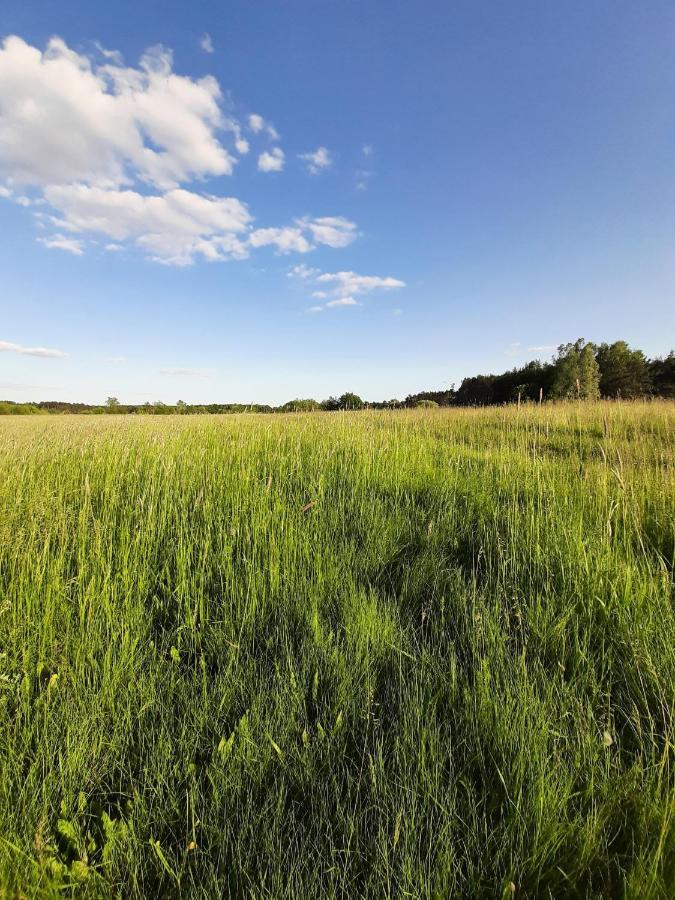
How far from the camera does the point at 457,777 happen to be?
1.21 meters

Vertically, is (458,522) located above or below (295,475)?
below

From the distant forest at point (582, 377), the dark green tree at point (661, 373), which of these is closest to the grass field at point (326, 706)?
the distant forest at point (582, 377)

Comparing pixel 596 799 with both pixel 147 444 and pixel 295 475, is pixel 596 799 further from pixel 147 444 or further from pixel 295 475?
pixel 147 444

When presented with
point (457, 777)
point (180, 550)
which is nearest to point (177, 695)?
point (180, 550)

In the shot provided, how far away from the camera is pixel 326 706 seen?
1.46 m

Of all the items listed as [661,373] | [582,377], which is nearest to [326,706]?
[582,377]

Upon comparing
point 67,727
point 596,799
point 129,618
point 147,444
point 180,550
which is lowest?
point 596,799

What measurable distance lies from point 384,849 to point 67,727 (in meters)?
1.13

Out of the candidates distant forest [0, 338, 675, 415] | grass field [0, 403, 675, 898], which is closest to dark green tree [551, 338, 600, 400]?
distant forest [0, 338, 675, 415]

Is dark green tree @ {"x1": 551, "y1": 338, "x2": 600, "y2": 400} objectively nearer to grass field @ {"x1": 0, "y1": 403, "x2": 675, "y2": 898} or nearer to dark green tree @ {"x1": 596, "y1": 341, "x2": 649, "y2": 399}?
dark green tree @ {"x1": 596, "y1": 341, "x2": 649, "y2": 399}

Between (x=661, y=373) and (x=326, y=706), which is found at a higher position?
(x=661, y=373)

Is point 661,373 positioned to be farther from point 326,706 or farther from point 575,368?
point 326,706

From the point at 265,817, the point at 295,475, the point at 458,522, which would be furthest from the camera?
the point at 295,475

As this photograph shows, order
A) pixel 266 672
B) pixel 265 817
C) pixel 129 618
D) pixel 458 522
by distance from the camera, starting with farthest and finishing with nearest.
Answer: pixel 458 522 < pixel 129 618 < pixel 266 672 < pixel 265 817
